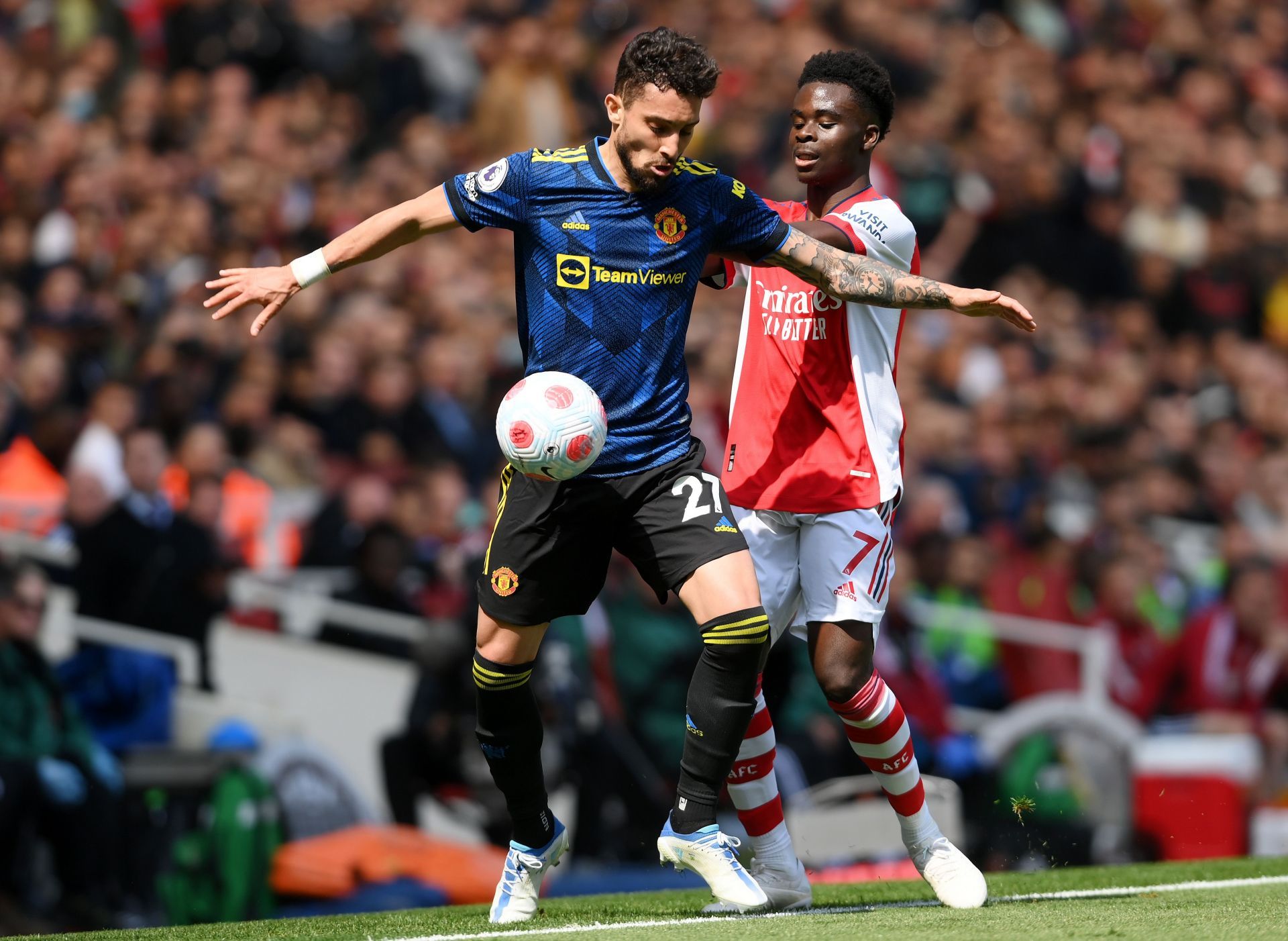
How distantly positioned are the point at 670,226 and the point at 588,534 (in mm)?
978

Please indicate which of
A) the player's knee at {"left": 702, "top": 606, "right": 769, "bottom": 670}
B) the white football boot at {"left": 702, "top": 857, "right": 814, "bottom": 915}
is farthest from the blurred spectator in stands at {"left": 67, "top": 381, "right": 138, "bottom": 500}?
the player's knee at {"left": 702, "top": 606, "right": 769, "bottom": 670}

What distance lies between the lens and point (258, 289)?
5105mm

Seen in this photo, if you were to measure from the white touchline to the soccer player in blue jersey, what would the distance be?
20 centimetres

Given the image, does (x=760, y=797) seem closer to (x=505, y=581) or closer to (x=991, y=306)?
(x=505, y=581)

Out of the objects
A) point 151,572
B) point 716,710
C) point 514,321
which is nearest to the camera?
point 716,710

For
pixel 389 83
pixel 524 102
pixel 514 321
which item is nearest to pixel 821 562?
pixel 514 321

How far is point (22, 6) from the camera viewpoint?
484 inches

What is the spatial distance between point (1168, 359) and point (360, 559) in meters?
8.70

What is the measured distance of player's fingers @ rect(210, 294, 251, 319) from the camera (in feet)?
16.4

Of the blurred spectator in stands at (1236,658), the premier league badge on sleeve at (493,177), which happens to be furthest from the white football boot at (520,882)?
the blurred spectator in stands at (1236,658)

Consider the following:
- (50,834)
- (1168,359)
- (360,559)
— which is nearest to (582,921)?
(50,834)

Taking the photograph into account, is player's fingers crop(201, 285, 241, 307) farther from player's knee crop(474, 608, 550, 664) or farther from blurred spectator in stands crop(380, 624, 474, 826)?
blurred spectator in stands crop(380, 624, 474, 826)

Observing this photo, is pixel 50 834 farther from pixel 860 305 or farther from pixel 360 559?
pixel 860 305

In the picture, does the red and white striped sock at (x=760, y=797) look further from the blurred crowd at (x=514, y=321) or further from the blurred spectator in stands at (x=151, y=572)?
the blurred spectator in stands at (x=151, y=572)
